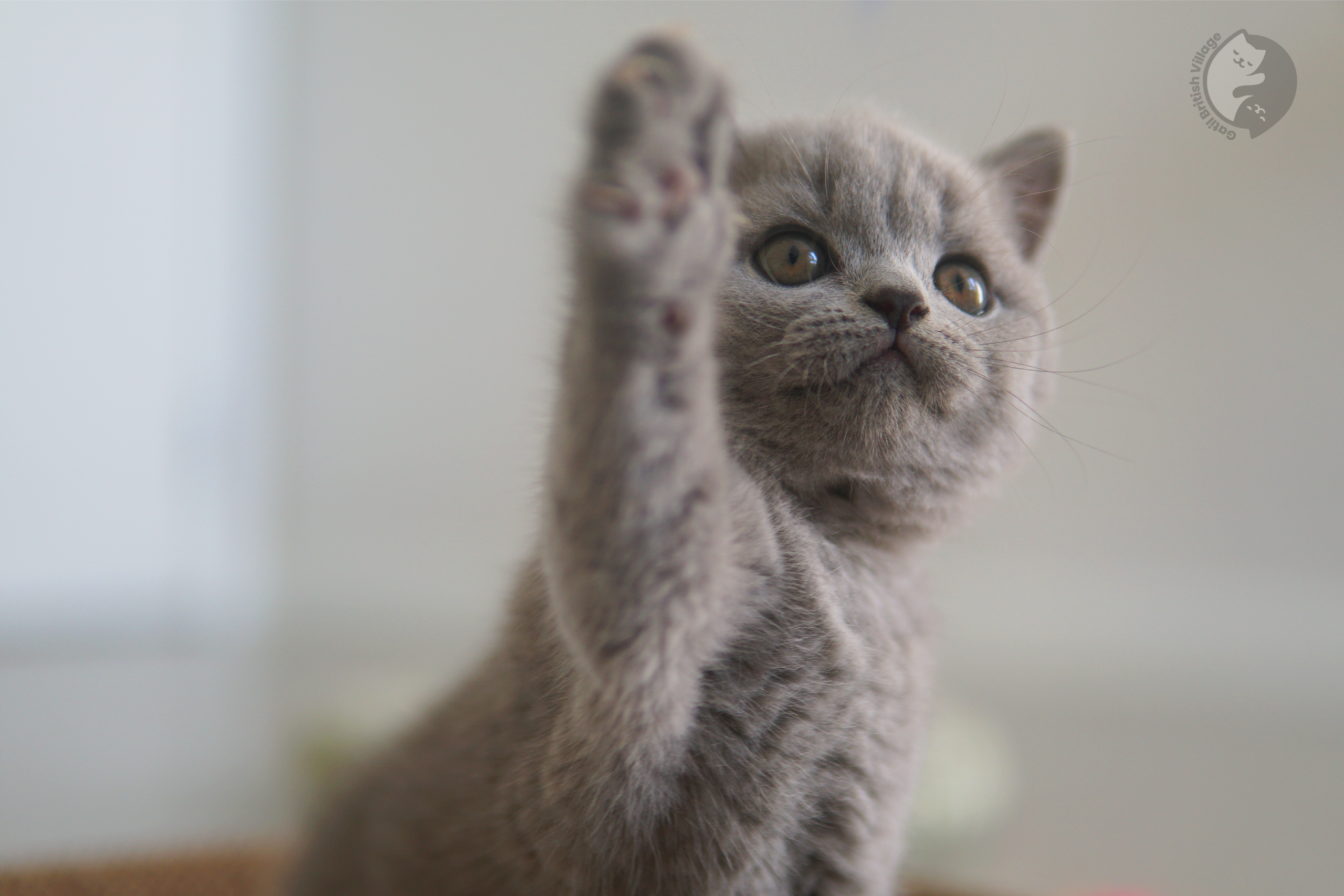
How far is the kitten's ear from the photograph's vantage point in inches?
33.6

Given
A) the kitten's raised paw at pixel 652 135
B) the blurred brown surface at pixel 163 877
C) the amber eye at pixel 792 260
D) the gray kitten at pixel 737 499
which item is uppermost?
the kitten's raised paw at pixel 652 135

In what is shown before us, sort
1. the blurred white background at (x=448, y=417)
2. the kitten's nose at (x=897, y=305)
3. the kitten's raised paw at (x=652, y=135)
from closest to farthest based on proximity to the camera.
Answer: the kitten's raised paw at (x=652, y=135)
the kitten's nose at (x=897, y=305)
the blurred white background at (x=448, y=417)

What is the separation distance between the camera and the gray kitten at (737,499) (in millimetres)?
468

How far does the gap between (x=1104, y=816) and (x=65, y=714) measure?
2166 millimetres

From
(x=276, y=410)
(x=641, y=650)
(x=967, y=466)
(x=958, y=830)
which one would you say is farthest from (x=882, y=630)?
(x=276, y=410)

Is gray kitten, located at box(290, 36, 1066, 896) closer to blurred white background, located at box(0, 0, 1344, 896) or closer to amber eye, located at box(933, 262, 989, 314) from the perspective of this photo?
amber eye, located at box(933, 262, 989, 314)

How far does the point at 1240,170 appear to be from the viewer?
105 centimetres

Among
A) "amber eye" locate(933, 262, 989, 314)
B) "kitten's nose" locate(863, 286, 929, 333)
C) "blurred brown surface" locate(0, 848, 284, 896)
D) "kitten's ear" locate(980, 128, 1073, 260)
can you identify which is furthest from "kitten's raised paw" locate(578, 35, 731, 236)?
"blurred brown surface" locate(0, 848, 284, 896)

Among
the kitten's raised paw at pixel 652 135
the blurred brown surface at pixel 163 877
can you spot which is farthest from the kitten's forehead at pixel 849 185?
the blurred brown surface at pixel 163 877

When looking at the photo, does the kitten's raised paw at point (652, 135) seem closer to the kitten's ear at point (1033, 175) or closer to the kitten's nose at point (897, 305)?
the kitten's nose at point (897, 305)

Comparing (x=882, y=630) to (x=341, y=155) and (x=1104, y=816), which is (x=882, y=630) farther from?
(x=341, y=155)

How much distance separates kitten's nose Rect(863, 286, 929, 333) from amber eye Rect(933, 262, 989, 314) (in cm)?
11

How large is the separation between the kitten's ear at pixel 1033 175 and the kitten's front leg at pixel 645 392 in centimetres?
45
